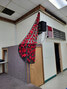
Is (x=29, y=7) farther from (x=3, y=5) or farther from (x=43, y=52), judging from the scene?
(x=43, y=52)

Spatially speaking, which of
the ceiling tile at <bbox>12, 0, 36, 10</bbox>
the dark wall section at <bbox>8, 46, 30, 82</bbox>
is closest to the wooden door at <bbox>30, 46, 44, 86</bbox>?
the dark wall section at <bbox>8, 46, 30, 82</bbox>

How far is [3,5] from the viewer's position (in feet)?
10.5

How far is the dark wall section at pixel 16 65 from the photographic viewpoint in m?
2.71

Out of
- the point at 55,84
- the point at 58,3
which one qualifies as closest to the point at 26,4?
the point at 58,3

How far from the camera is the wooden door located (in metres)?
2.74

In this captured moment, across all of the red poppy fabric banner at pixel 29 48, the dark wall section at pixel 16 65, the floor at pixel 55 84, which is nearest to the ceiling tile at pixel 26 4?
the red poppy fabric banner at pixel 29 48

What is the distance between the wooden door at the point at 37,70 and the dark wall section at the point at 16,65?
322mm

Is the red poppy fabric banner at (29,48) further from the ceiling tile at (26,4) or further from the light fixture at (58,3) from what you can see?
the light fixture at (58,3)

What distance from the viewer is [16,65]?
3107 millimetres

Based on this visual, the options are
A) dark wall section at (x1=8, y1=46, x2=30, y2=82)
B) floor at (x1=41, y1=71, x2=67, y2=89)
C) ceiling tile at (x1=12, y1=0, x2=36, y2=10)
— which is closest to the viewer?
dark wall section at (x1=8, y1=46, x2=30, y2=82)

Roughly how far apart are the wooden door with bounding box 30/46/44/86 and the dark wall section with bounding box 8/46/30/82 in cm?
32

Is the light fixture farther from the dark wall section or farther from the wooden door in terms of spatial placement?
the dark wall section

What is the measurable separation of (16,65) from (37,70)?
101 centimetres

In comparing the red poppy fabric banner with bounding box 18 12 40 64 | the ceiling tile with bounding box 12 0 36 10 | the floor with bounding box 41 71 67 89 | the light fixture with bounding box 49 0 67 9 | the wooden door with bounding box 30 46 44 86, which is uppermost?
the light fixture with bounding box 49 0 67 9
